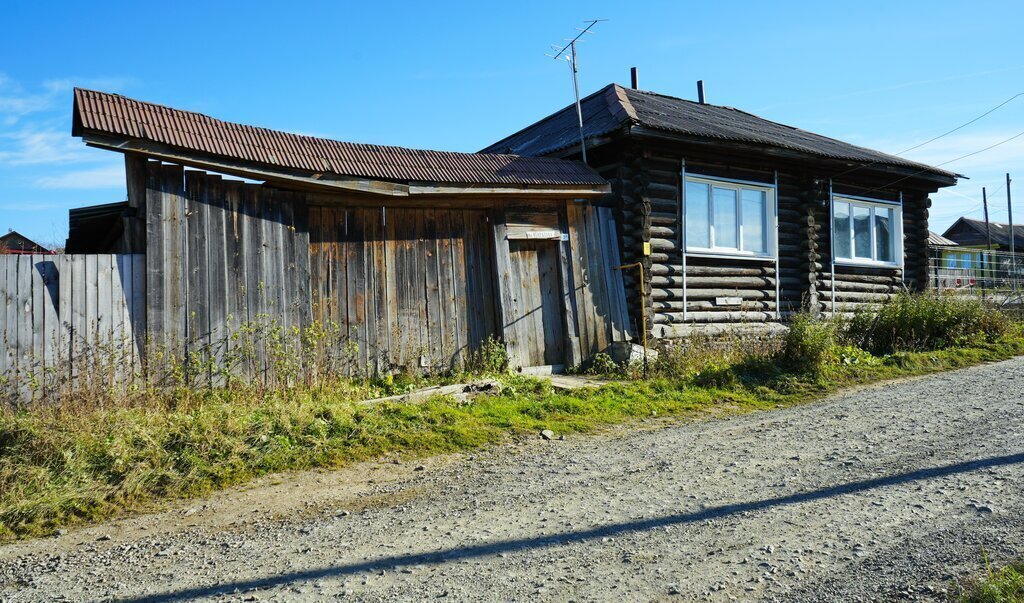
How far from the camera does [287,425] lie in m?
6.28

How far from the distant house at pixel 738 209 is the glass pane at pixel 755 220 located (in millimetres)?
22

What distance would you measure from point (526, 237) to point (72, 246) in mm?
7150

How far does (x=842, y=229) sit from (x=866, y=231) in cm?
91

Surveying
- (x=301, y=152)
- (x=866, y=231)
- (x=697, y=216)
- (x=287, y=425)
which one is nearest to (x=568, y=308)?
(x=697, y=216)

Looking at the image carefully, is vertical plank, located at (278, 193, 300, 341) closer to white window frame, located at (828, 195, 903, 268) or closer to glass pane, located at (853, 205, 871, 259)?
white window frame, located at (828, 195, 903, 268)

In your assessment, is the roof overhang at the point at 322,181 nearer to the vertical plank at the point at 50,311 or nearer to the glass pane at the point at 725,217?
the vertical plank at the point at 50,311

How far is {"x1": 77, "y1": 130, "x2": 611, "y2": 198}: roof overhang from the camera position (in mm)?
6961

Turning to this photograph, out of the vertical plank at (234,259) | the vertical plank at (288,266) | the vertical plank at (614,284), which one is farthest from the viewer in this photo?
the vertical plank at (614,284)

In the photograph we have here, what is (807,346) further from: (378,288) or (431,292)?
(378,288)

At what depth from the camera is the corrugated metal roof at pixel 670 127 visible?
37.7 feet

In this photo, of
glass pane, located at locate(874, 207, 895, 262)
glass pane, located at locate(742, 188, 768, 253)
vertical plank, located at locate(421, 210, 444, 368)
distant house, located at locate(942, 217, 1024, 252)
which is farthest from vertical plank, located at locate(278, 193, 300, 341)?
distant house, located at locate(942, 217, 1024, 252)

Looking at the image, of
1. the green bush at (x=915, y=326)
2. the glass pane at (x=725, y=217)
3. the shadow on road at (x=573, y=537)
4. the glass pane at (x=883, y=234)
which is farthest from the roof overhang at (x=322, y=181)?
the glass pane at (x=883, y=234)

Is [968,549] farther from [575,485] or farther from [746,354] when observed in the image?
[746,354]

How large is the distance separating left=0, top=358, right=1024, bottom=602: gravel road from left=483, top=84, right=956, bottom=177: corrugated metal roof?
6226 mm
